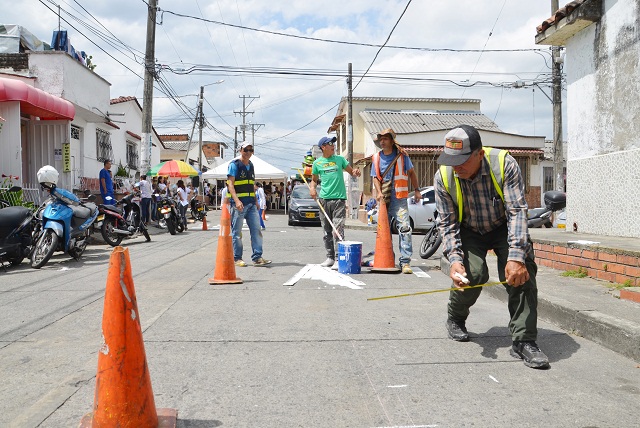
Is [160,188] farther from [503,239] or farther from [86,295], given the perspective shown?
[503,239]

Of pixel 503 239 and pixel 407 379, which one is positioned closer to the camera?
pixel 407 379

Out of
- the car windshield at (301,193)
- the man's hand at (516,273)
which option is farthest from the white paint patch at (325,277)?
the car windshield at (301,193)

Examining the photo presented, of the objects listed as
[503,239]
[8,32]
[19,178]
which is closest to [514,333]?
[503,239]

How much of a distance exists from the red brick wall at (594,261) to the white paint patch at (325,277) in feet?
8.21

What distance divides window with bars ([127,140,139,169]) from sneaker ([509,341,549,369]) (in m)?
23.4

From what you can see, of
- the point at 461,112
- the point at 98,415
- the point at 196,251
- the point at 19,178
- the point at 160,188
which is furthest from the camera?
the point at 461,112

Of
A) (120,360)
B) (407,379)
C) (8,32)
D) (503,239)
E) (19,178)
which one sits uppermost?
(8,32)

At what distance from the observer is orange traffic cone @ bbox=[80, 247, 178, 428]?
262 centimetres

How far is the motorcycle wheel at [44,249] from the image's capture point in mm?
8633

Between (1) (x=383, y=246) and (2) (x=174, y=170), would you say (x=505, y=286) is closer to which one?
(1) (x=383, y=246)

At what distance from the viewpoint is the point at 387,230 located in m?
7.52

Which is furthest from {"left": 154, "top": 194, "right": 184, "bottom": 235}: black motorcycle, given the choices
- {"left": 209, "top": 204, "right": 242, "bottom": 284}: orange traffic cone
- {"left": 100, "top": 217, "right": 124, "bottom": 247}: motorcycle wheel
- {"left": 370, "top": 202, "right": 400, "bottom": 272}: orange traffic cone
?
{"left": 370, "top": 202, "right": 400, "bottom": 272}: orange traffic cone

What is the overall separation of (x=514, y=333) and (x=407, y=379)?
0.92 meters

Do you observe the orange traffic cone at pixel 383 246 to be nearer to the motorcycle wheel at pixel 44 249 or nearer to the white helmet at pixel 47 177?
the motorcycle wheel at pixel 44 249
